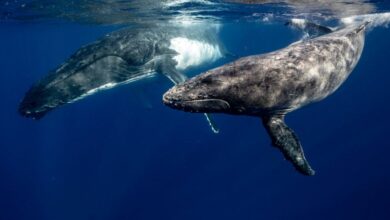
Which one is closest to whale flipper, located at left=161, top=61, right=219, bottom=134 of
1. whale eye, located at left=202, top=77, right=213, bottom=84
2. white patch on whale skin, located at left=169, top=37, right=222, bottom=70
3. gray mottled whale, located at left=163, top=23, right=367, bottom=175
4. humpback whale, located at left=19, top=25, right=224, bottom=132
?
humpback whale, located at left=19, top=25, right=224, bottom=132

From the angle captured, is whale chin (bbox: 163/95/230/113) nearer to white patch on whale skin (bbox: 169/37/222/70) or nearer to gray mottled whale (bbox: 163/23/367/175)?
gray mottled whale (bbox: 163/23/367/175)

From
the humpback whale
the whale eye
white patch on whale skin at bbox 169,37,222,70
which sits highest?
the whale eye

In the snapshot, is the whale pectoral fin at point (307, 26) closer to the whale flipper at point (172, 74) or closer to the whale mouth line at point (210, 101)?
the whale flipper at point (172, 74)

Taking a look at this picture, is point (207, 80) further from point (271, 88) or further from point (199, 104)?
point (271, 88)

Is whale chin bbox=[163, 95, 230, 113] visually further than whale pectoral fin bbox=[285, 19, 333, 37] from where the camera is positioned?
No

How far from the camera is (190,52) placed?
15078mm

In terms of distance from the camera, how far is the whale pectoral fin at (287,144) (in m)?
5.98

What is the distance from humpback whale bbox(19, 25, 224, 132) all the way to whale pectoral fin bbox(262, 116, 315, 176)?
97.2 inches

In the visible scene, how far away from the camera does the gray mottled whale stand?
18.3 feet

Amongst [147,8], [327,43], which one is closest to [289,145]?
[327,43]

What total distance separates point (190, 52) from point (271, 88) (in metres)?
9.39

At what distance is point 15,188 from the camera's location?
36.9 m

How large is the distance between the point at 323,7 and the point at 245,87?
16.8 metres

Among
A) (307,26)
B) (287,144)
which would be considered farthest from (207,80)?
(307,26)
